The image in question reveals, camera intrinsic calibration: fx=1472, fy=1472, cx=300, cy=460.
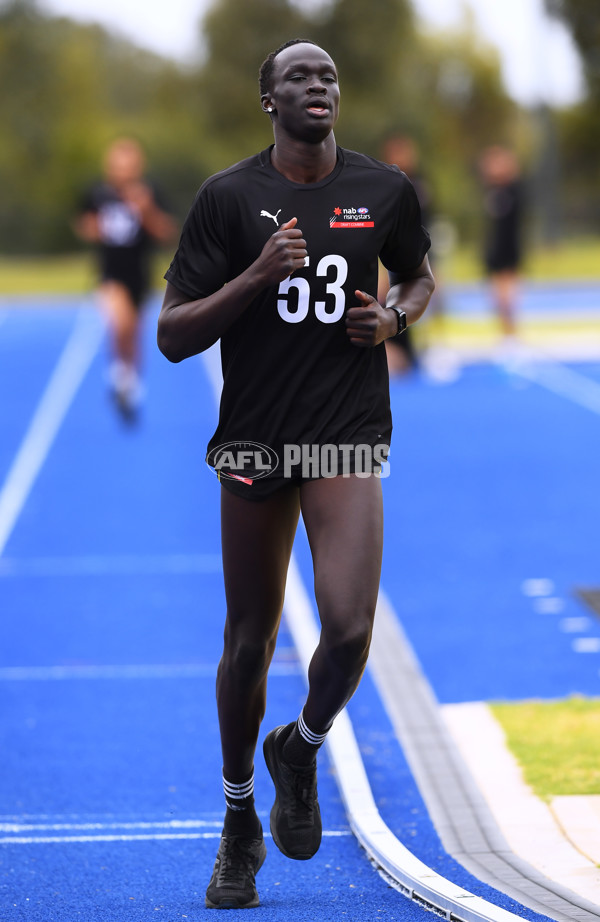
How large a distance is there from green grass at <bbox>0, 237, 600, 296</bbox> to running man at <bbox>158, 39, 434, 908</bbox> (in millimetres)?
30950

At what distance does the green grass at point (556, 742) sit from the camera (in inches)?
205

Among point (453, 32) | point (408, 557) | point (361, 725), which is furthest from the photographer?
point (453, 32)

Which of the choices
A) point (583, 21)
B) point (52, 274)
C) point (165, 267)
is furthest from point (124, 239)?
point (52, 274)

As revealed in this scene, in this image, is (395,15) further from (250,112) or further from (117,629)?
(117,629)

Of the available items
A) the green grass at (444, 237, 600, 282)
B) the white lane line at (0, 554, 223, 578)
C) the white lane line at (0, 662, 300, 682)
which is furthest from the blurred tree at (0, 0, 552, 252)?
the white lane line at (0, 662, 300, 682)

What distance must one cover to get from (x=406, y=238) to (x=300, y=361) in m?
0.46

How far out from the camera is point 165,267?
3991 centimetres

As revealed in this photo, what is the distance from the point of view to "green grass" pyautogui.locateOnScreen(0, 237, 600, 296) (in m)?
37.8

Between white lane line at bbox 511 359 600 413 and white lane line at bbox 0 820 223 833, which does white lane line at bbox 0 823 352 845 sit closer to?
white lane line at bbox 0 820 223 833

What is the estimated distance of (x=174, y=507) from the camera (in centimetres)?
1090

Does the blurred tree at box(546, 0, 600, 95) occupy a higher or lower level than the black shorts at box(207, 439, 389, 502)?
lower

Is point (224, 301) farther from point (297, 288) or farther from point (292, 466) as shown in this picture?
point (292, 466)

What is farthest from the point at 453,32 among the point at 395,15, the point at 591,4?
the point at 591,4

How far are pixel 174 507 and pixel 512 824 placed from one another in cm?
637
